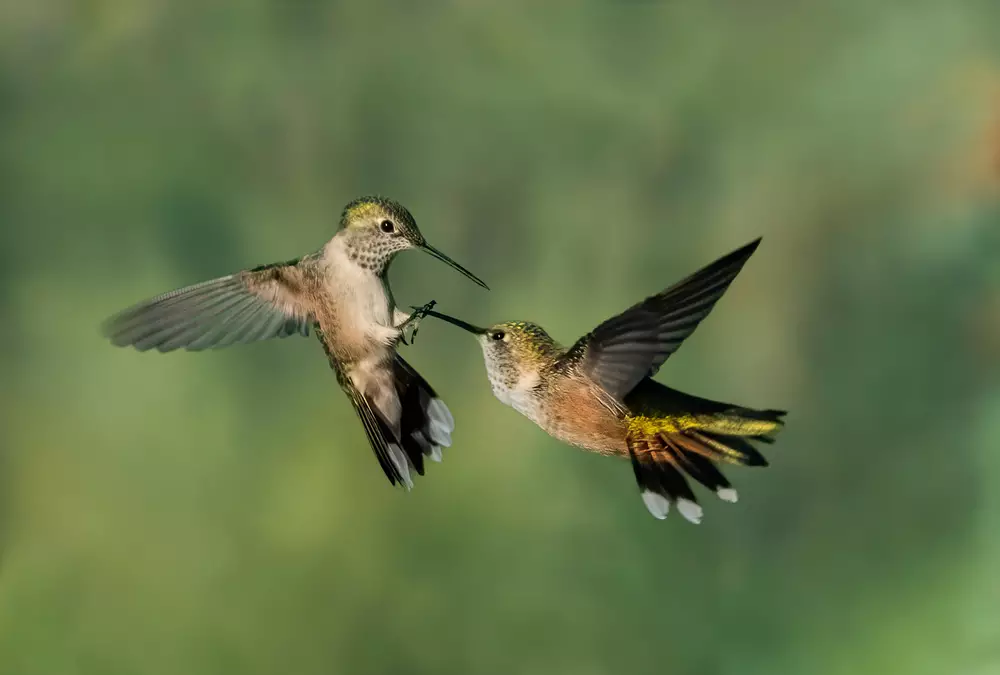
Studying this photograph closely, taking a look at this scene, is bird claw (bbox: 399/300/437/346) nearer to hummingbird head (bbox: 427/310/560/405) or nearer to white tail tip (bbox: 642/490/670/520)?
hummingbird head (bbox: 427/310/560/405)

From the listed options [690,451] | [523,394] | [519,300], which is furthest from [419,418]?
[519,300]

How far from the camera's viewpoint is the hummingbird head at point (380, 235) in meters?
0.58

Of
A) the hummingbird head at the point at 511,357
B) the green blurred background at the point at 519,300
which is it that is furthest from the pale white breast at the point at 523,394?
the green blurred background at the point at 519,300

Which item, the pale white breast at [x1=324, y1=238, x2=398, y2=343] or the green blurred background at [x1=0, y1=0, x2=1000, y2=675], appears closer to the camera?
the pale white breast at [x1=324, y1=238, x2=398, y2=343]

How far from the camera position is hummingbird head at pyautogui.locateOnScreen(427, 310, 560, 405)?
623 millimetres

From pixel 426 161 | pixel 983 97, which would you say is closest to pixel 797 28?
pixel 983 97

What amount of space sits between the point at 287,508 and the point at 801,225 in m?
1.15

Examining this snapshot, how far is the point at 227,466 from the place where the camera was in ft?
6.39

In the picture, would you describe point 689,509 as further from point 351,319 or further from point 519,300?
point 519,300

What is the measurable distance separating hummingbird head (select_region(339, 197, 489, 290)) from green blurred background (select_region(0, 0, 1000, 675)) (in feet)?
4.14

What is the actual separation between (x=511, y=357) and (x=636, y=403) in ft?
0.29

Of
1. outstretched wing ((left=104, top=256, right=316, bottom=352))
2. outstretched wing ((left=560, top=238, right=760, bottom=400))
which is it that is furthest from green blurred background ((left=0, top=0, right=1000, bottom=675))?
outstretched wing ((left=560, top=238, right=760, bottom=400))

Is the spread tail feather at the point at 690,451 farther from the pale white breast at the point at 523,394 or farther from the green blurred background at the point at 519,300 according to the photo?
the green blurred background at the point at 519,300

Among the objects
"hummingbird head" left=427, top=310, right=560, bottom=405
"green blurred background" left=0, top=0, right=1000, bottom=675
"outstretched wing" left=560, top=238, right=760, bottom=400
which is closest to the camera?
"outstretched wing" left=560, top=238, right=760, bottom=400
